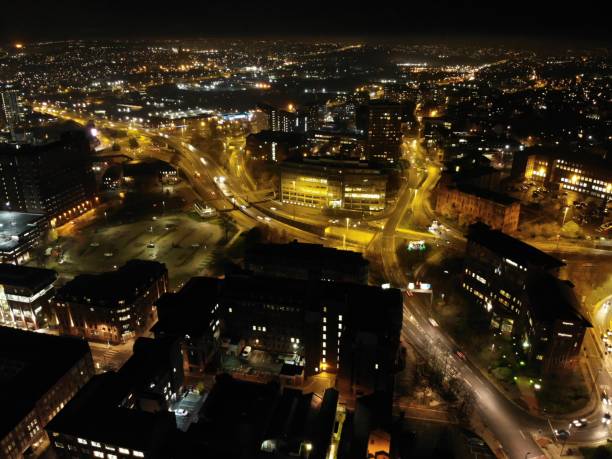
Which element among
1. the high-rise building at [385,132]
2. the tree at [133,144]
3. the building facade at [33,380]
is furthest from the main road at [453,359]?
the tree at [133,144]

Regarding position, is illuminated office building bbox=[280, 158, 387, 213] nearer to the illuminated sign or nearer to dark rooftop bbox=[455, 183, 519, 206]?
dark rooftop bbox=[455, 183, 519, 206]

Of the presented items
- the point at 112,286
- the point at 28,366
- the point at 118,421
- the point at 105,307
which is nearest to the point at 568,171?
the point at 112,286

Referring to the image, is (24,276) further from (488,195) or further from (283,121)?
(283,121)

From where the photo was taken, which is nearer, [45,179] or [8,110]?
[45,179]

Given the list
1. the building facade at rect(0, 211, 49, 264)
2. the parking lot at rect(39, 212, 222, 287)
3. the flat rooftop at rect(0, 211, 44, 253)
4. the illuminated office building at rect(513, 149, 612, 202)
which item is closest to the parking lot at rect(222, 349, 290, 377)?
the parking lot at rect(39, 212, 222, 287)

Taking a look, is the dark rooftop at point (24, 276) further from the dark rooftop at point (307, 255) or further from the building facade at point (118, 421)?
the dark rooftop at point (307, 255)

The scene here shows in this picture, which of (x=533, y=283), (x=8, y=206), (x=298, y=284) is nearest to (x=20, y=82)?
(x=8, y=206)
